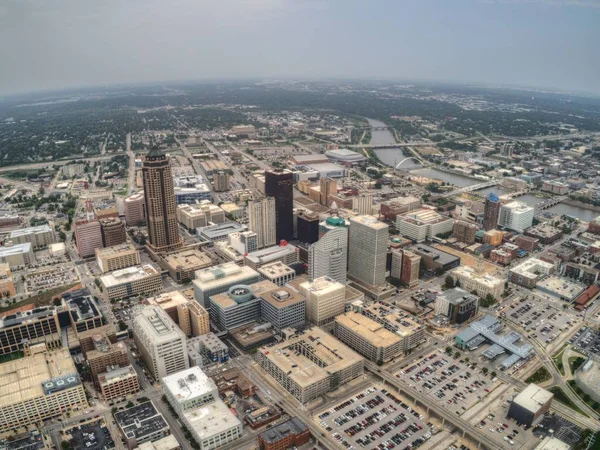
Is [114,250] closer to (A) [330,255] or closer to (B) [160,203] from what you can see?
(B) [160,203]

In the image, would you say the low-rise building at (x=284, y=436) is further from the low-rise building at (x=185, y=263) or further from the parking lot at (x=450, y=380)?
the low-rise building at (x=185, y=263)

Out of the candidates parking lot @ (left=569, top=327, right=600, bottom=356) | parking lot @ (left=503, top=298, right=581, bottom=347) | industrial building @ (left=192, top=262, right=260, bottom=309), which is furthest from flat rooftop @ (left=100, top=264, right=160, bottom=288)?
parking lot @ (left=569, top=327, right=600, bottom=356)

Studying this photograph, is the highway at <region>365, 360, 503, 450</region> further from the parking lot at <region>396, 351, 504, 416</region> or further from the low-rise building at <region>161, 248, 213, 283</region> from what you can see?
the low-rise building at <region>161, 248, 213, 283</region>

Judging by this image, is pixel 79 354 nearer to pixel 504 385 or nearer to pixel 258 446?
pixel 258 446

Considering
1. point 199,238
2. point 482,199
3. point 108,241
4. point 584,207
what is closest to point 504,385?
point 199,238

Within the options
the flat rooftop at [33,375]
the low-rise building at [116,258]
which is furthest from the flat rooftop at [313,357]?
the low-rise building at [116,258]

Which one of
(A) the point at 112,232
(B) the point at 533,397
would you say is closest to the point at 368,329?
(B) the point at 533,397

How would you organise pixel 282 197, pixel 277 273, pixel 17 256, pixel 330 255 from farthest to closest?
pixel 282 197 → pixel 17 256 → pixel 277 273 → pixel 330 255
